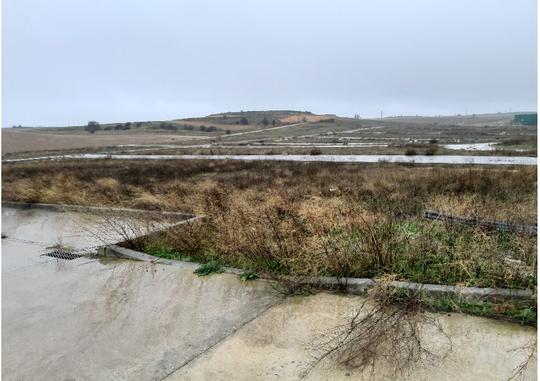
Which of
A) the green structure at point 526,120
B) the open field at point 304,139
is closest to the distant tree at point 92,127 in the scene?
the open field at point 304,139

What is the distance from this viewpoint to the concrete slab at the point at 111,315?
145 inches

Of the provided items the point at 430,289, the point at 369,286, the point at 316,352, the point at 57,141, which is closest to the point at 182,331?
the point at 316,352

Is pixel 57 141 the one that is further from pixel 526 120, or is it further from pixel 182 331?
pixel 526 120

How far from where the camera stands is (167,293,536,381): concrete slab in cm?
328

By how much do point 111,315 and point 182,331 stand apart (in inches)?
38.5

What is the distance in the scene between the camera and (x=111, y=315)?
→ 4.64 m

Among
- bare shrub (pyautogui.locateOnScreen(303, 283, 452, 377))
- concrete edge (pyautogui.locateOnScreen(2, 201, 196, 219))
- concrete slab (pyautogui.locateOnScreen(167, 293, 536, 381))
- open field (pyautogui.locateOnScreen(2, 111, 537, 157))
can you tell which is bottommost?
concrete slab (pyautogui.locateOnScreen(167, 293, 536, 381))

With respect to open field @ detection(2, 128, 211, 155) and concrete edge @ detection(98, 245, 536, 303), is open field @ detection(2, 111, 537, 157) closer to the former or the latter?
open field @ detection(2, 128, 211, 155)

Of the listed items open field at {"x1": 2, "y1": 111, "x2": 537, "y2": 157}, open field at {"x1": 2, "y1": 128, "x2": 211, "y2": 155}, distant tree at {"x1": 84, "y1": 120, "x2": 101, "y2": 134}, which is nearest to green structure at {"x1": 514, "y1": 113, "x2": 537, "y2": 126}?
open field at {"x1": 2, "y1": 111, "x2": 537, "y2": 157}

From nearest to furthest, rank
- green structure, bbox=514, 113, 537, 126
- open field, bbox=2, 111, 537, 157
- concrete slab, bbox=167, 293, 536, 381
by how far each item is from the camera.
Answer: concrete slab, bbox=167, 293, 536, 381, open field, bbox=2, 111, 537, 157, green structure, bbox=514, 113, 537, 126

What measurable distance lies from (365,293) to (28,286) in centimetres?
423

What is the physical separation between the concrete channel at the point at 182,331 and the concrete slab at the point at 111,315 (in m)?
0.01

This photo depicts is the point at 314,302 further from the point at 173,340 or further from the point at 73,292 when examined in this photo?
the point at 73,292

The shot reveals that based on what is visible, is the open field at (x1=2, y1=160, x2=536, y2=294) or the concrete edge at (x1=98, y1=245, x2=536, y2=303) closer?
the concrete edge at (x1=98, y1=245, x2=536, y2=303)
